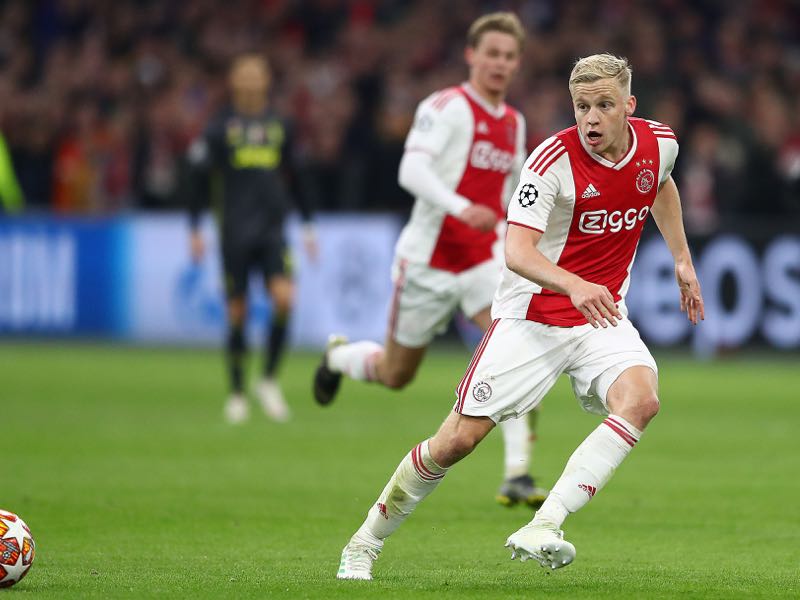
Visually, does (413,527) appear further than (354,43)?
No

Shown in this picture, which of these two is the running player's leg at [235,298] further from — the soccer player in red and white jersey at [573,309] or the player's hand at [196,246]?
the soccer player in red and white jersey at [573,309]

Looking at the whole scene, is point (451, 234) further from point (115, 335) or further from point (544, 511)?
point (115, 335)

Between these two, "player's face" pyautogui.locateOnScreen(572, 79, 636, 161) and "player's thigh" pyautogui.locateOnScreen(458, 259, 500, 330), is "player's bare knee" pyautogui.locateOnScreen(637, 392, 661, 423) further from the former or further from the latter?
"player's thigh" pyautogui.locateOnScreen(458, 259, 500, 330)

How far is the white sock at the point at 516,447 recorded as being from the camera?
8281 mm

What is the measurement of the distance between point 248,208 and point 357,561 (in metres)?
7.26

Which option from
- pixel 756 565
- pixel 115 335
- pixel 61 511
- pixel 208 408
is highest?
pixel 756 565

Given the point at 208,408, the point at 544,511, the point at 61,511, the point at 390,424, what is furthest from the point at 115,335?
the point at 544,511

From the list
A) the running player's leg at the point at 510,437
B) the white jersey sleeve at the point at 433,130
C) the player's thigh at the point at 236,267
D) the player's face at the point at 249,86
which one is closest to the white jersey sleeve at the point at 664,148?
the running player's leg at the point at 510,437

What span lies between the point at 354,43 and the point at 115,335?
18.3 feet

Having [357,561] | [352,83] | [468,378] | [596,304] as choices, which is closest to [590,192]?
[596,304]

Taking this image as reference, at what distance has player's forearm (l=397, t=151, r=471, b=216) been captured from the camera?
8242 millimetres

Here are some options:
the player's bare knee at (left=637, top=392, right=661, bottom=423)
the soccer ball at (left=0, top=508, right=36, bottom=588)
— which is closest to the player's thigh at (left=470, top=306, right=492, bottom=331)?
the player's bare knee at (left=637, top=392, right=661, bottom=423)

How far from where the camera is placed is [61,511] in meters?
8.03

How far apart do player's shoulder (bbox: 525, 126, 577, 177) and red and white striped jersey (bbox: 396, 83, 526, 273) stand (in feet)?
7.95
